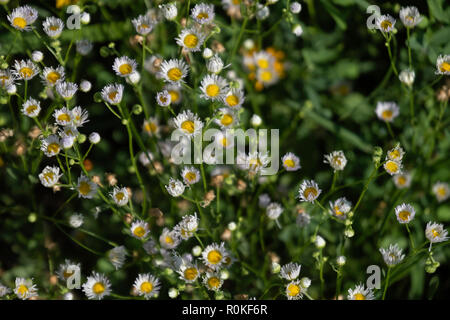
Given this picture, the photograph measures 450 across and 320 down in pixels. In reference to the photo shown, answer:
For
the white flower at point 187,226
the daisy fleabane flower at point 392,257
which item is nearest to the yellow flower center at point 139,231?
the white flower at point 187,226

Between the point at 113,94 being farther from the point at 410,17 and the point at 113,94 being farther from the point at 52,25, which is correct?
the point at 410,17

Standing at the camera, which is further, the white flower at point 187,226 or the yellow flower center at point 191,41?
the yellow flower center at point 191,41

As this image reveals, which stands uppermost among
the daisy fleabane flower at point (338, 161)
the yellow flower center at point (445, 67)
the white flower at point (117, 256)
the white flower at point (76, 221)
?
the yellow flower center at point (445, 67)

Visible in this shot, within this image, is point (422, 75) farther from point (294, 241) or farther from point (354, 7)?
point (294, 241)

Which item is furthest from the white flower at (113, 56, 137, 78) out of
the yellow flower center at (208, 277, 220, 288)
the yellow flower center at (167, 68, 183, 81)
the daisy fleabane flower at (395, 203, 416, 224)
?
the daisy fleabane flower at (395, 203, 416, 224)

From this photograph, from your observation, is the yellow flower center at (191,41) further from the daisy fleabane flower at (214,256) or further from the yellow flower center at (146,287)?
the yellow flower center at (146,287)

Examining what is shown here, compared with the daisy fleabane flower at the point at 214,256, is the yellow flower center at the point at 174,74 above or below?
above

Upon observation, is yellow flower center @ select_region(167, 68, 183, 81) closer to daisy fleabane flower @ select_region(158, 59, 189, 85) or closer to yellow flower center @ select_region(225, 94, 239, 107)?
daisy fleabane flower @ select_region(158, 59, 189, 85)
